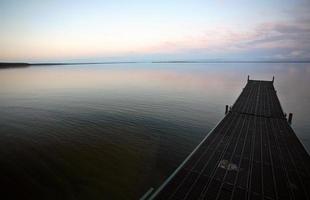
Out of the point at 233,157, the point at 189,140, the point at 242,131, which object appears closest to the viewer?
the point at 233,157

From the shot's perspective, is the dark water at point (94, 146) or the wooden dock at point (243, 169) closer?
the wooden dock at point (243, 169)

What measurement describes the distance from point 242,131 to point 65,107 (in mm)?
23972

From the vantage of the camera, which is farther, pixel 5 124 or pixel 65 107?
pixel 65 107

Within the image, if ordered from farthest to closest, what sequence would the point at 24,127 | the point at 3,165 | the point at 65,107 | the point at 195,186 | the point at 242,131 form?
1. the point at 65,107
2. the point at 24,127
3. the point at 242,131
4. the point at 3,165
5. the point at 195,186

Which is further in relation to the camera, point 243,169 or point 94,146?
point 94,146

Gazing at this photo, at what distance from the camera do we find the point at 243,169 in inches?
348

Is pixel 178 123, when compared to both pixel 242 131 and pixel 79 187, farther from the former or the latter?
pixel 79 187

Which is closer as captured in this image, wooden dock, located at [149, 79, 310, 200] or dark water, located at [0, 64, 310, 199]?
wooden dock, located at [149, 79, 310, 200]

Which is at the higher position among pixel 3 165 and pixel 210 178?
pixel 210 178

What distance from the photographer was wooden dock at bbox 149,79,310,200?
7.30m

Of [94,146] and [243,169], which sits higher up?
[243,169]

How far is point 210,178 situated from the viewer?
816cm

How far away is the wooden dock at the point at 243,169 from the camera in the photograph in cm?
730

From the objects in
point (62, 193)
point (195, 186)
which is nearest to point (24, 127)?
point (62, 193)
